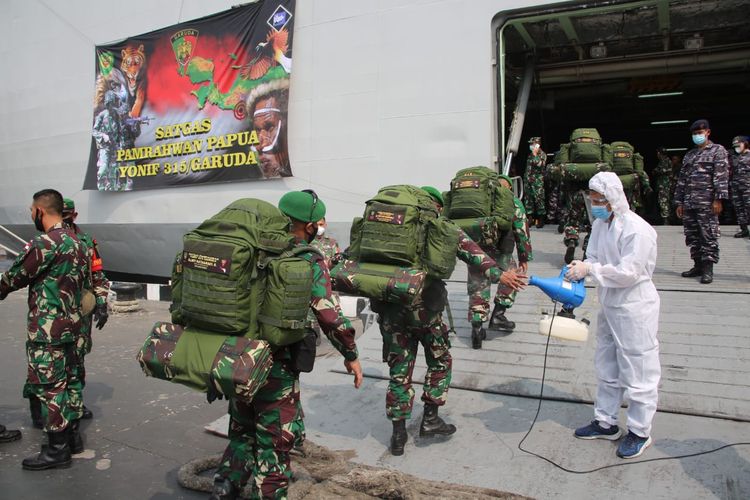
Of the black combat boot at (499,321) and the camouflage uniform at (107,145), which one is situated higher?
the camouflage uniform at (107,145)

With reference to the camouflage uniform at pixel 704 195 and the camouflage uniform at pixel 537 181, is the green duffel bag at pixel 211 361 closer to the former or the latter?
the camouflage uniform at pixel 704 195

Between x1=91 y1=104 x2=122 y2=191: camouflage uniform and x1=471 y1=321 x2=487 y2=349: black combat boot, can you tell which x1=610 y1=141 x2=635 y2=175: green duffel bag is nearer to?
x1=471 y1=321 x2=487 y2=349: black combat boot

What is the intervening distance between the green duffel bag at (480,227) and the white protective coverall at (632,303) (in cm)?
168

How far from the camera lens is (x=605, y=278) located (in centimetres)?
312

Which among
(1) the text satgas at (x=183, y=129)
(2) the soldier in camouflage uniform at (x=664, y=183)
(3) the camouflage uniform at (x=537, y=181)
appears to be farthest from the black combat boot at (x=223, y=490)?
(2) the soldier in camouflage uniform at (x=664, y=183)

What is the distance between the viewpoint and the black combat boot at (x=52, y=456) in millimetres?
3232

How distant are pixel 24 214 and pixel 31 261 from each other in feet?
36.0

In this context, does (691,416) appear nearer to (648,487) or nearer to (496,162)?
(648,487)

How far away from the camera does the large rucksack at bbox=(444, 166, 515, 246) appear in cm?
498

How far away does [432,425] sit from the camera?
3564 millimetres

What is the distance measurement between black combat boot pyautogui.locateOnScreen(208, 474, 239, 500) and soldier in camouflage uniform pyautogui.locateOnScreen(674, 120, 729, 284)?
5.09 m

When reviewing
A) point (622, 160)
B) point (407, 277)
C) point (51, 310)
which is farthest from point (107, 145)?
point (407, 277)

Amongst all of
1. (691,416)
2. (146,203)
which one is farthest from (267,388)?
(146,203)

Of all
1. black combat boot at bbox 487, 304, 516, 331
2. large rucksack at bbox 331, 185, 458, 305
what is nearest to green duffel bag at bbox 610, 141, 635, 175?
black combat boot at bbox 487, 304, 516, 331
